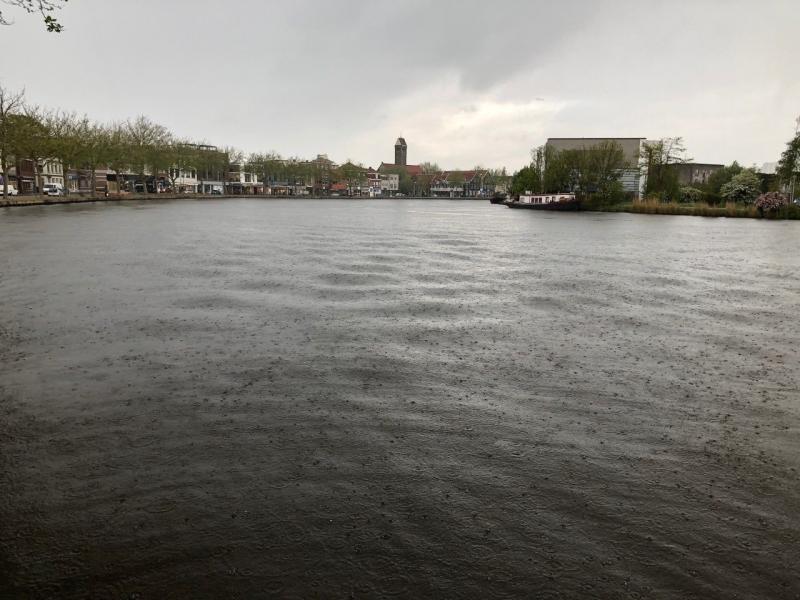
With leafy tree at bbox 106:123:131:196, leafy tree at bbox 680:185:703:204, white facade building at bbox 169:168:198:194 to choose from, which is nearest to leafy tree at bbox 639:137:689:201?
leafy tree at bbox 680:185:703:204

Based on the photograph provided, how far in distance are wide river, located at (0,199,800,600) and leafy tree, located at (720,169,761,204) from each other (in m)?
99.3

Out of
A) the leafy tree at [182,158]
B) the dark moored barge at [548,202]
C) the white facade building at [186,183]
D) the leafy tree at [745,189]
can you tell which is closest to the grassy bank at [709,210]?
the leafy tree at [745,189]

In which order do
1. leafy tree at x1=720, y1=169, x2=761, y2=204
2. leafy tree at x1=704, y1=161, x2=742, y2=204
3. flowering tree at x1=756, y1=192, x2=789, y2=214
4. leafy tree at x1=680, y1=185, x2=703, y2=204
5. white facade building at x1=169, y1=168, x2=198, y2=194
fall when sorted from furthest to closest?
white facade building at x1=169, y1=168, x2=198, y2=194 < leafy tree at x1=704, y1=161, x2=742, y2=204 < leafy tree at x1=680, y1=185, x2=703, y2=204 < leafy tree at x1=720, y1=169, x2=761, y2=204 < flowering tree at x1=756, y1=192, x2=789, y2=214

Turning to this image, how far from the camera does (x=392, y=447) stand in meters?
8.05

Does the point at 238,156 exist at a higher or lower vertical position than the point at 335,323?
higher

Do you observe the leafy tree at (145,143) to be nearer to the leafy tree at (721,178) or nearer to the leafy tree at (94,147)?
the leafy tree at (94,147)

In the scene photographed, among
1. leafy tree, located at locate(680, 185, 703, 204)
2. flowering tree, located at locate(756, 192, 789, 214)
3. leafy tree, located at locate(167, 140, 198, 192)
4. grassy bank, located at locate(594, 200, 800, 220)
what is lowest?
grassy bank, located at locate(594, 200, 800, 220)

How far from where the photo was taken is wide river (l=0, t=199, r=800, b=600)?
5.54 m

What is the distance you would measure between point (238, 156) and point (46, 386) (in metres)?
188

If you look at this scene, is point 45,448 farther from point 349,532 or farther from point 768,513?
point 768,513

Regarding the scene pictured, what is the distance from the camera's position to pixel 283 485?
22.9 ft

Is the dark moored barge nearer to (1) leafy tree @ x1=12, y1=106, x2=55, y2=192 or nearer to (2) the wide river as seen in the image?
(1) leafy tree @ x1=12, y1=106, x2=55, y2=192

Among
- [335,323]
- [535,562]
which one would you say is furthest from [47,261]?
[535,562]

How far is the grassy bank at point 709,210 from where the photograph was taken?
8319 cm
